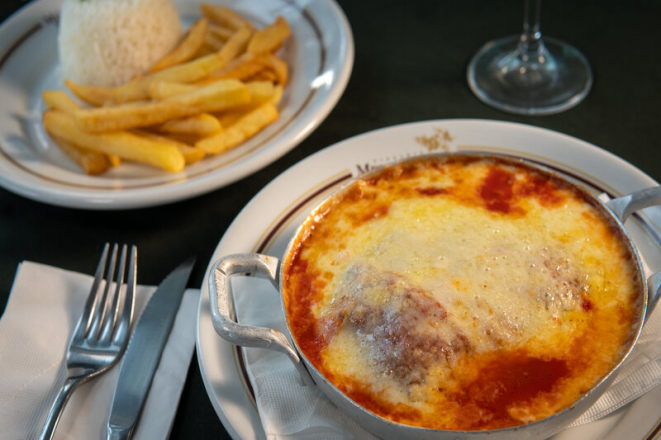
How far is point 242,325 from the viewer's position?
51.3 inches

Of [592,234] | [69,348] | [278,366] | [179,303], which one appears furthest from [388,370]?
[69,348]

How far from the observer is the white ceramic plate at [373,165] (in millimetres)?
1354

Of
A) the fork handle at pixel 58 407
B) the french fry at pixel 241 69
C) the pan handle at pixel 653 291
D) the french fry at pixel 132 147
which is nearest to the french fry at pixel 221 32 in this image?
the french fry at pixel 241 69

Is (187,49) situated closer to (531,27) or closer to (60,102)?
(60,102)

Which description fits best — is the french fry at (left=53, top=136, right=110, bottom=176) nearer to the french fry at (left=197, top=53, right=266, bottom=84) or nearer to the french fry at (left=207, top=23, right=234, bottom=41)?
the french fry at (left=197, top=53, right=266, bottom=84)

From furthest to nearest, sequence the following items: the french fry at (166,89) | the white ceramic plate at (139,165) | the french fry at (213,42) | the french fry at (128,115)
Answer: the french fry at (213,42) → the french fry at (166,89) → the french fry at (128,115) → the white ceramic plate at (139,165)

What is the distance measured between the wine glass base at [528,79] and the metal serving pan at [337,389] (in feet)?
2.99

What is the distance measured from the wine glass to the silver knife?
141 cm

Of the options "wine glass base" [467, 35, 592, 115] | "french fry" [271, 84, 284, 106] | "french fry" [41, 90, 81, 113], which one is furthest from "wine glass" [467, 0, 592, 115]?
"french fry" [41, 90, 81, 113]

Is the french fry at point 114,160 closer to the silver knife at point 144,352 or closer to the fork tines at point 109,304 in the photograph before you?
the fork tines at point 109,304

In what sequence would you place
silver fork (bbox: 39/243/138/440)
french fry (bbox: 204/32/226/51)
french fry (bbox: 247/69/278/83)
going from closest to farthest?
silver fork (bbox: 39/243/138/440) < french fry (bbox: 247/69/278/83) < french fry (bbox: 204/32/226/51)

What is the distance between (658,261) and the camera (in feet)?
5.21

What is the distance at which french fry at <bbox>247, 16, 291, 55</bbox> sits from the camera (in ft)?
8.58

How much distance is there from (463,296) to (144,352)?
0.84 metres
